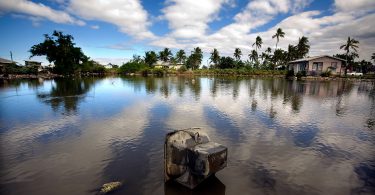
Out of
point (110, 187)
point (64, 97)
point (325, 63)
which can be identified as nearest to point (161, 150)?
A: point (110, 187)

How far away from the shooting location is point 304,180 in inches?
294

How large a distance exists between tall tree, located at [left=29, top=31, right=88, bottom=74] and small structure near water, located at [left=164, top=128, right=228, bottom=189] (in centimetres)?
8167

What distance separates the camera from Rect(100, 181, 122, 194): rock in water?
21.8 ft

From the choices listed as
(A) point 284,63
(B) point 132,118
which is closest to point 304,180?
(B) point 132,118

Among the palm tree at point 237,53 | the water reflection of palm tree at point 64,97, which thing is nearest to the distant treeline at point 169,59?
the palm tree at point 237,53

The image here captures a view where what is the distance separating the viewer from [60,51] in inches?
2896

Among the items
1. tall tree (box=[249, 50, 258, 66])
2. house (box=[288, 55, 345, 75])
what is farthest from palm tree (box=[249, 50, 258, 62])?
house (box=[288, 55, 345, 75])

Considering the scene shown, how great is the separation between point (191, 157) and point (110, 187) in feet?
9.28

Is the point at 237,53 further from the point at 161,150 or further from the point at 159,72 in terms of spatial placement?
the point at 161,150

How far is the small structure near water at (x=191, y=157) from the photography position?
6.20 metres

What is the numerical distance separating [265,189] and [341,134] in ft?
28.1

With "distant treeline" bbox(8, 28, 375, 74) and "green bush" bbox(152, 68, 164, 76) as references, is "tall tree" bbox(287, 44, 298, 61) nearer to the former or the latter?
"distant treeline" bbox(8, 28, 375, 74)

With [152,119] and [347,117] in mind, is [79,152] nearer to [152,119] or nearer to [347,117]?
[152,119]

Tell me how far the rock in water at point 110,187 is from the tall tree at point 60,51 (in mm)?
80851
